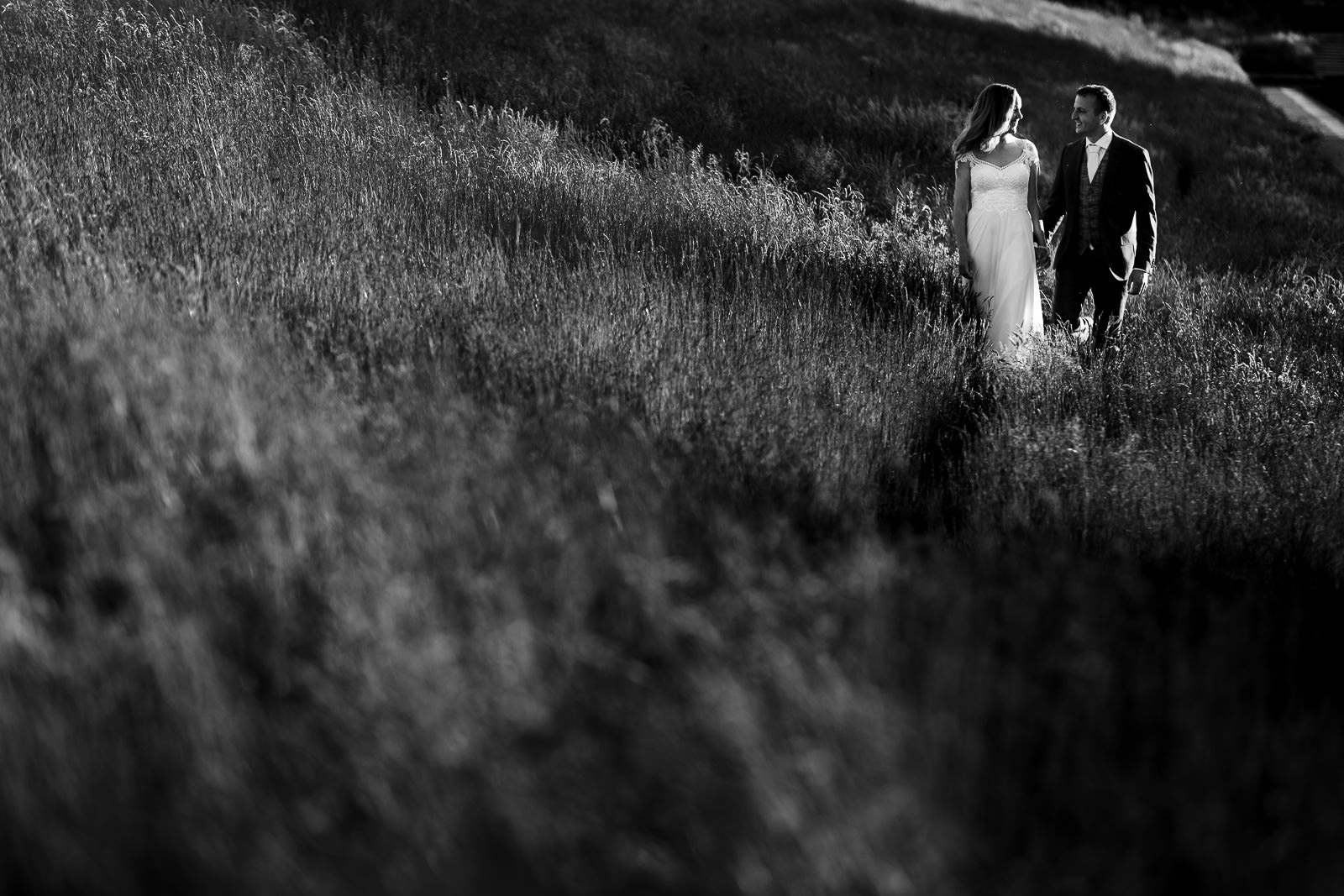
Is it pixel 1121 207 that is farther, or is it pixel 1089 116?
pixel 1121 207

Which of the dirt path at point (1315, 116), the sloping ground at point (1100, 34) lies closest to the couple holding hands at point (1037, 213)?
the dirt path at point (1315, 116)

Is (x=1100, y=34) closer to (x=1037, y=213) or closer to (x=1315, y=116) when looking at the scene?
(x=1315, y=116)

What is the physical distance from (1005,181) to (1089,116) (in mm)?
557

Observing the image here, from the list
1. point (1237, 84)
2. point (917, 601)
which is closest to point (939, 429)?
point (917, 601)

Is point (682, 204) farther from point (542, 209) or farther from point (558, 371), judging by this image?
point (558, 371)

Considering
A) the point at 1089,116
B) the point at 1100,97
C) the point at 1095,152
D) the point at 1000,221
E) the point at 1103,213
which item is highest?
the point at 1100,97

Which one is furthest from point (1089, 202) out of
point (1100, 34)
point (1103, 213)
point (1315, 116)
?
point (1100, 34)

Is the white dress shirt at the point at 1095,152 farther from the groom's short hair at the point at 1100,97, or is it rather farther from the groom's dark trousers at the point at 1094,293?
the groom's dark trousers at the point at 1094,293

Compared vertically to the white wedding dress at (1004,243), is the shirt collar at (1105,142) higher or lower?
higher

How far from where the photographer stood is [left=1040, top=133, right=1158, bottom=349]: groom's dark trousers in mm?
6516

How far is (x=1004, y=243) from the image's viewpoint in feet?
21.8

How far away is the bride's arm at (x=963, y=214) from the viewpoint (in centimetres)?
658

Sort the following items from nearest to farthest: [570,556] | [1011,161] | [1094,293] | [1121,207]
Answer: [570,556] → [1121,207] → [1011,161] → [1094,293]

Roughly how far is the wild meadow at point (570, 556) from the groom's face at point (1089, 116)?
4.55ft
